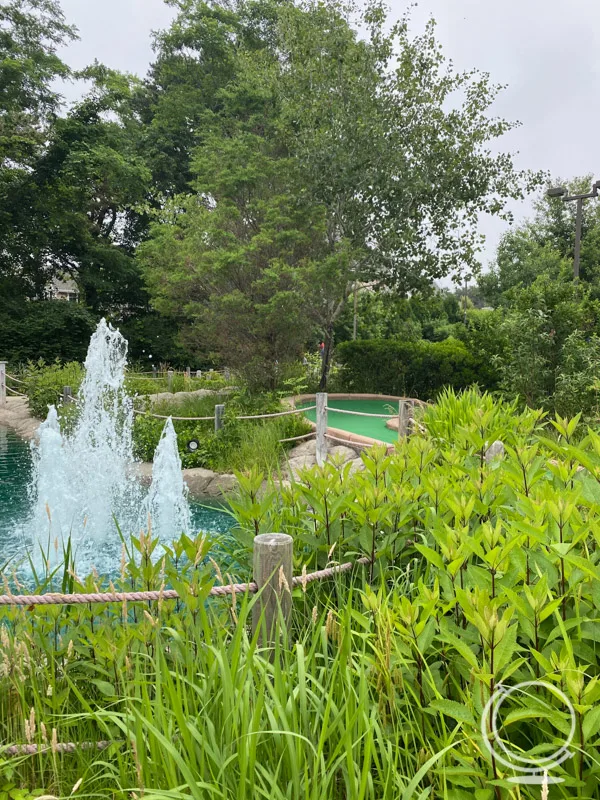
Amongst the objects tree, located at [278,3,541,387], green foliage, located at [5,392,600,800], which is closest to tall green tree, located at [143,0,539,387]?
tree, located at [278,3,541,387]

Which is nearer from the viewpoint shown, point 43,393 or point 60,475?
point 60,475

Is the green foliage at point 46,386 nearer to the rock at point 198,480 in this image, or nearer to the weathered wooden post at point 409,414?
the rock at point 198,480

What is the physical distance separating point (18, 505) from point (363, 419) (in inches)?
276

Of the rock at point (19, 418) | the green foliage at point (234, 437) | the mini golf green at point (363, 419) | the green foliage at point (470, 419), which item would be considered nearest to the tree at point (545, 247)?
the mini golf green at point (363, 419)

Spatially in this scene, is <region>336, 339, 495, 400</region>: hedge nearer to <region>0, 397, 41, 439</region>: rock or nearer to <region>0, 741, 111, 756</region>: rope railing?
<region>0, 397, 41, 439</region>: rock

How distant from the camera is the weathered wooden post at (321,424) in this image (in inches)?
357

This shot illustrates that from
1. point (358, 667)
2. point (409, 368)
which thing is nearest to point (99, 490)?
point (358, 667)

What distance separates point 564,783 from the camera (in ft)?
4.35

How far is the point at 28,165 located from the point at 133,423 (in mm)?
16747

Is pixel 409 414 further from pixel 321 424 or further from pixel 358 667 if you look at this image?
pixel 358 667

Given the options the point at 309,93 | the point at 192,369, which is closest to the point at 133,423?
the point at 309,93

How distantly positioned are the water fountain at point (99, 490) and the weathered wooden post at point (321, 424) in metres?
2.16

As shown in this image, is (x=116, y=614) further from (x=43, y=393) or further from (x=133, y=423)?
(x=43, y=393)

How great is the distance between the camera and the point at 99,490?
8.71m
